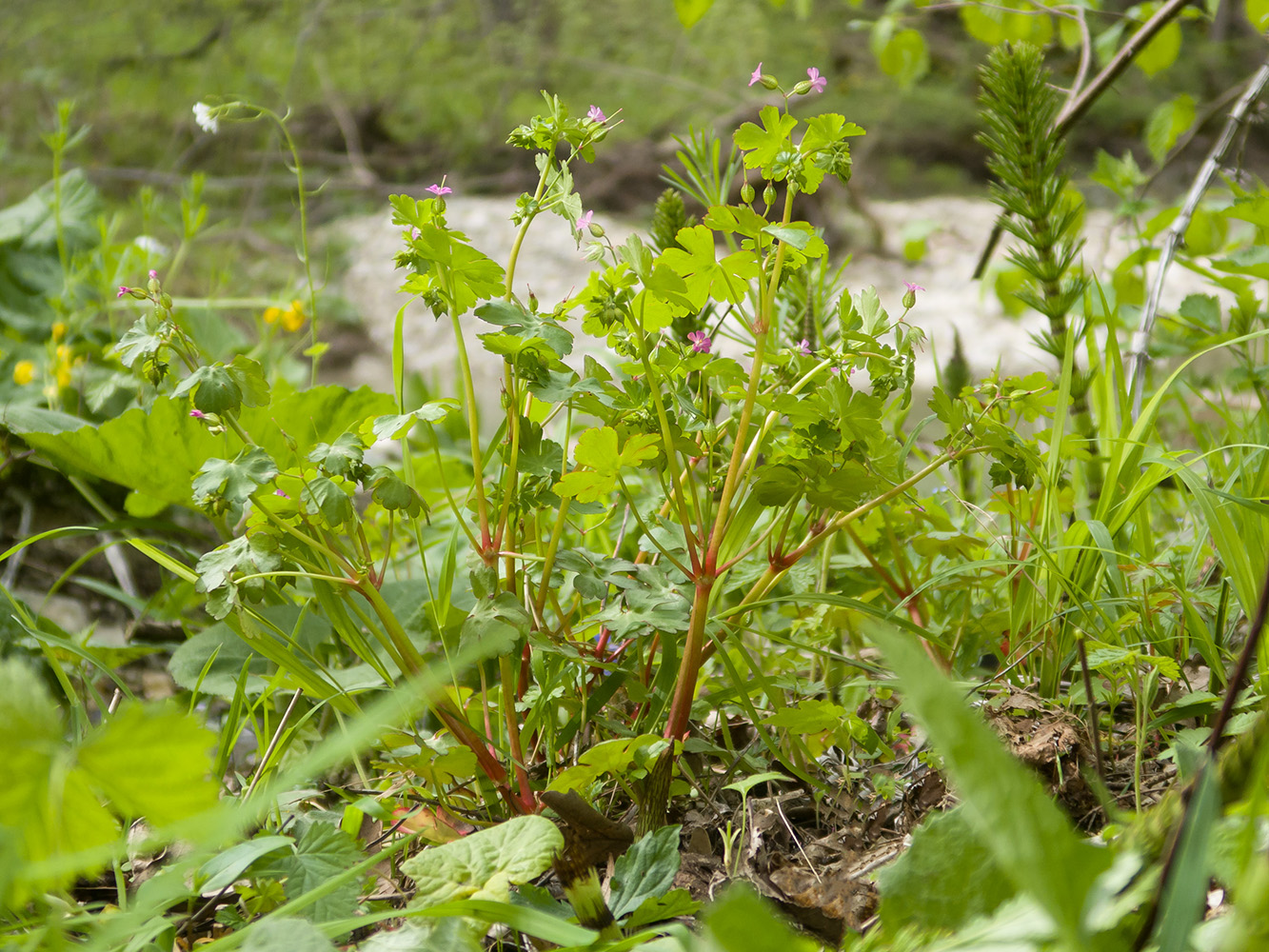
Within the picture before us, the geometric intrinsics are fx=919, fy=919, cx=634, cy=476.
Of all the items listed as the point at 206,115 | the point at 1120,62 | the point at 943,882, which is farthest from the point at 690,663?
the point at 1120,62

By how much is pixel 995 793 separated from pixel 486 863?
0.85 ft

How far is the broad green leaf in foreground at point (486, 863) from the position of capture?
1.35ft

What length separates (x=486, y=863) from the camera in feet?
1.41

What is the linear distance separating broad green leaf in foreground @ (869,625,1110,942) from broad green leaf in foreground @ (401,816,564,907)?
0.22 meters

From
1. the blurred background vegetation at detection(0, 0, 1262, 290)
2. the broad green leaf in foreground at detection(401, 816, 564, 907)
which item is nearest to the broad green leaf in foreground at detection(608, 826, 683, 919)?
the broad green leaf in foreground at detection(401, 816, 564, 907)

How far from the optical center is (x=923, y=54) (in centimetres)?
178

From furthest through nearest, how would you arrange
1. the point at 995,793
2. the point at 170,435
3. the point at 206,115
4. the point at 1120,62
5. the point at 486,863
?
the point at 1120,62 < the point at 170,435 < the point at 206,115 < the point at 486,863 < the point at 995,793

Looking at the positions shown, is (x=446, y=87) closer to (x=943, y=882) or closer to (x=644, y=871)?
(x=644, y=871)

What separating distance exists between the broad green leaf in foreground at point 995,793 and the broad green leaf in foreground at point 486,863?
22cm

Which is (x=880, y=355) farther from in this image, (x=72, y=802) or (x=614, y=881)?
(x=72, y=802)

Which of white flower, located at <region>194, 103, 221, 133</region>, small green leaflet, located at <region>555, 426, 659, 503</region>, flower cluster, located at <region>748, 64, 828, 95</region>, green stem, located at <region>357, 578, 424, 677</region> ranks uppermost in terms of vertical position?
white flower, located at <region>194, 103, 221, 133</region>

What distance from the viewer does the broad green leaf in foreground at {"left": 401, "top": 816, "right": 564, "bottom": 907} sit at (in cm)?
41

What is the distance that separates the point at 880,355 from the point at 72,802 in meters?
0.45

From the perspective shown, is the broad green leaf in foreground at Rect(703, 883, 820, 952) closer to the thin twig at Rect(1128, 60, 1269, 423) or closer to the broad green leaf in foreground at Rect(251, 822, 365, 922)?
the broad green leaf in foreground at Rect(251, 822, 365, 922)
